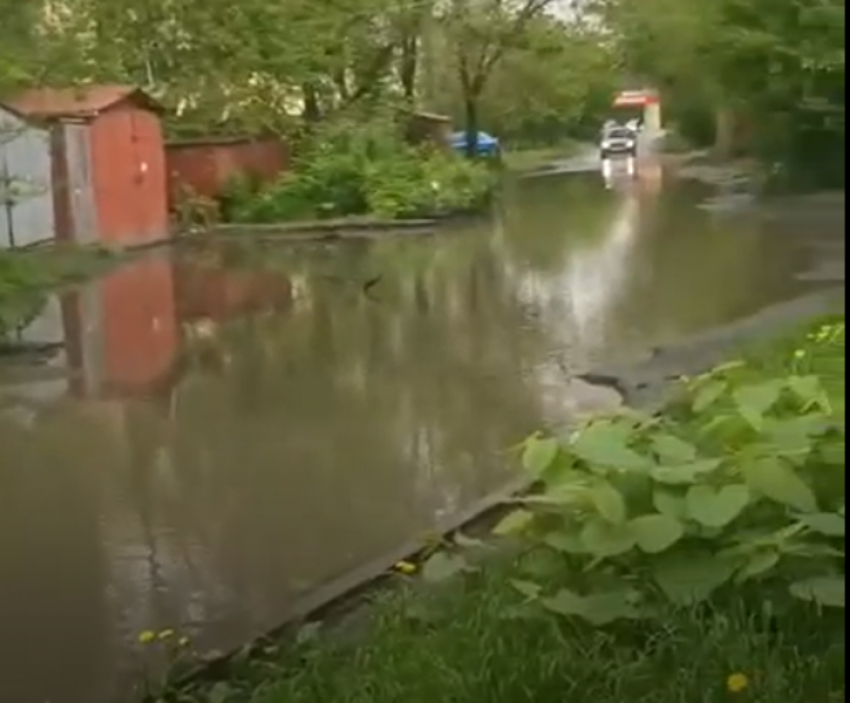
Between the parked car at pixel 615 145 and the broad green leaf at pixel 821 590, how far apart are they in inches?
766

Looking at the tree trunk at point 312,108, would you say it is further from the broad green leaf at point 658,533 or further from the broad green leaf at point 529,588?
the broad green leaf at point 658,533

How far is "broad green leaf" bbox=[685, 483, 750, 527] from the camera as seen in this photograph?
4.03 meters

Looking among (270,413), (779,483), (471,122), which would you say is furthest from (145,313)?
(471,122)

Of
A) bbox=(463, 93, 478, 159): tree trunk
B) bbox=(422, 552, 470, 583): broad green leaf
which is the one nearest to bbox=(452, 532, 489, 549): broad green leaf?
bbox=(422, 552, 470, 583): broad green leaf

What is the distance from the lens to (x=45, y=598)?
635 centimetres

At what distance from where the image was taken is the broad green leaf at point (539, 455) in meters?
4.60

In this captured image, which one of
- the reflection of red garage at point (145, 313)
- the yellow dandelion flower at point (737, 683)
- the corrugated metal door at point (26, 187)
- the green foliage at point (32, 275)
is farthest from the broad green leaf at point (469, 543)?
the corrugated metal door at point (26, 187)

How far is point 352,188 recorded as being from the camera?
27.0 metres

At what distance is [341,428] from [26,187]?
11.7m

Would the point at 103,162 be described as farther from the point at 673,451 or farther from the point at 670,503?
the point at 670,503

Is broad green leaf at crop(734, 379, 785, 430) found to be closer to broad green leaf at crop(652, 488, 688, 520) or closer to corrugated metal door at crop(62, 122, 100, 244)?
broad green leaf at crop(652, 488, 688, 520)

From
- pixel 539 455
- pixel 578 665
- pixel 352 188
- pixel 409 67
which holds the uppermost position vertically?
pixel 409 67

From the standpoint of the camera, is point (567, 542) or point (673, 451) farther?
point (673, 451)

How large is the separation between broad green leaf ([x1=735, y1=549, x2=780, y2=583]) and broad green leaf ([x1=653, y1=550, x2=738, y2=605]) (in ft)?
0.11
